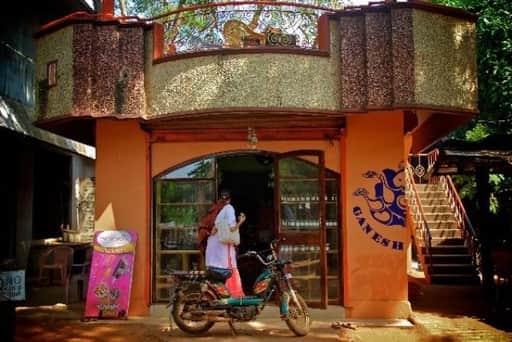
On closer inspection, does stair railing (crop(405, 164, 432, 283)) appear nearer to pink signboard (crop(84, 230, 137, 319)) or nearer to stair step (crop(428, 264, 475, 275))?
stair step (crop(428, 264, 475, 275))

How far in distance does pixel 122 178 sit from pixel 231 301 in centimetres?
300

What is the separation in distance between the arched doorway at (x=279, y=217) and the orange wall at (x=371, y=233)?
26cm

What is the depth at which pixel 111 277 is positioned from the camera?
8891 mm

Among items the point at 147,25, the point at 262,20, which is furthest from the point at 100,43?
the point at 262,20

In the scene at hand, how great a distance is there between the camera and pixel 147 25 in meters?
8.58

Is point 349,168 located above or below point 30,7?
below

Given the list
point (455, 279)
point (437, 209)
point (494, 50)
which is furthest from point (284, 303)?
point (494, 50)

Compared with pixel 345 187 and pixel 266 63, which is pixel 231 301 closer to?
pixel 345 187

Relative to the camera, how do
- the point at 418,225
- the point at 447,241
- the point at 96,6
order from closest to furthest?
the point at 447,241, the point at 418,225, the point at 96,6

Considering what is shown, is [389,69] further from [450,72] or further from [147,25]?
[147,25]

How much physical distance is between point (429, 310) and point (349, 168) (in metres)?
3.18

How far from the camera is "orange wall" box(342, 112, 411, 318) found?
883 centimetres

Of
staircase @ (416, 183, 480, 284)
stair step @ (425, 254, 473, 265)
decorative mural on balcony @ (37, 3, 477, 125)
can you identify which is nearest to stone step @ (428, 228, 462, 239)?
staircase @ (416, 183, 480, 284)

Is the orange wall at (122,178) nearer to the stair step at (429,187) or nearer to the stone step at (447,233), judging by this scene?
the stone step at (447,233)
